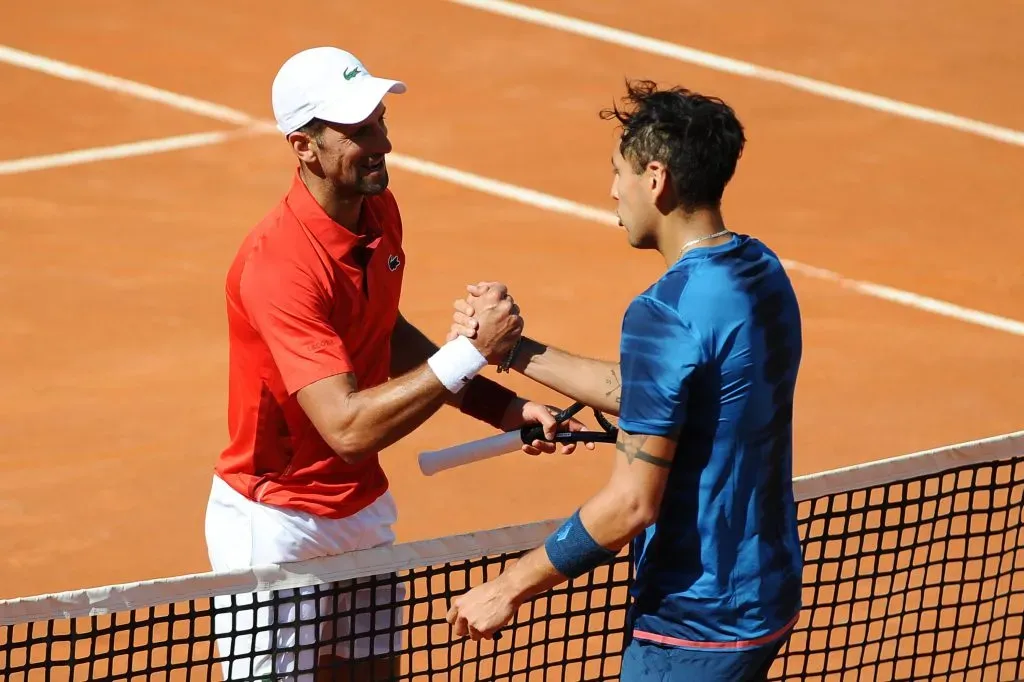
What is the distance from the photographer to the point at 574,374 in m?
4.70

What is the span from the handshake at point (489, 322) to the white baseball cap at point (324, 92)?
2.02ft

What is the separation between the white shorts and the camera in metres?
4.58

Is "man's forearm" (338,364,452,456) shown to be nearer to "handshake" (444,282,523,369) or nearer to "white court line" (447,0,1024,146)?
"handshake" (444,282,523,369)

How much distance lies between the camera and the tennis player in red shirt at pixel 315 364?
4426 millimetres

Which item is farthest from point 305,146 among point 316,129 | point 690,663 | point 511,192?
point 511,192

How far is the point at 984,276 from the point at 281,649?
296 inches

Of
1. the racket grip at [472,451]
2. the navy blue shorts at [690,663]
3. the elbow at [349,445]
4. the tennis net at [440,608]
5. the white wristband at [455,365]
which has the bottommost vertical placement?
the tennis net at [440,608]

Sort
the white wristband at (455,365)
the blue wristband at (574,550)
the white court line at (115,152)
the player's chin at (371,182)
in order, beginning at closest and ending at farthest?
the blue wristband at (574,550), the white wristband at (455,365), the player's chin at (371,182), the white court line at (115,152)

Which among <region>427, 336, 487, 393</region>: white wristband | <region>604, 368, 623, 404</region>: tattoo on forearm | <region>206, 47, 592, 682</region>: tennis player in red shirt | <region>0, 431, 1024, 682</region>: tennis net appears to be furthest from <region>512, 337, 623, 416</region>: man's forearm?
<region>0, 431, 1024, 682</region>: tennis net

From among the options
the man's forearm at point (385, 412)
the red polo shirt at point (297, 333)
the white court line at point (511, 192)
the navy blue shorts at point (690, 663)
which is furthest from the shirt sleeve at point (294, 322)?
the white court line at point (511, 192)

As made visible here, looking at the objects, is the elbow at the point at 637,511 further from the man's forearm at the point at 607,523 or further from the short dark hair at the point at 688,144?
the short dark hair at the point at 688,144

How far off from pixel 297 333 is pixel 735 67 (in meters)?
10.6

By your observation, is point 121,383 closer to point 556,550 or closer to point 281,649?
point 281,649

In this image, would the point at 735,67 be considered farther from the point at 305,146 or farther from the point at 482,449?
the point at 482,449
